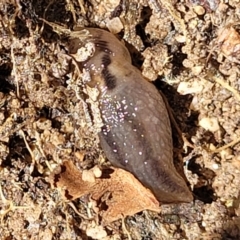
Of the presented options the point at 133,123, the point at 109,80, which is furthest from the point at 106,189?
the point at 109,80

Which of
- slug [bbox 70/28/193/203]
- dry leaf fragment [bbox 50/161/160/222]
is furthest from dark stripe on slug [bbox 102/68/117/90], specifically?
dry leaf fragment [bbox 50/161/160/222]

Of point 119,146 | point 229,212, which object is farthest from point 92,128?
point 229,212

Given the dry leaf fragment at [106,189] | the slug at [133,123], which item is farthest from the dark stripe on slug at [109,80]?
the dry leaf fragment at [106,189]

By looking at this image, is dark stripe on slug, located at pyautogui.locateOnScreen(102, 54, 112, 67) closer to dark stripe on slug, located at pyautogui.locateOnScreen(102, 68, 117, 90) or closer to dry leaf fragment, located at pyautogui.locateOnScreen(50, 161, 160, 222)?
dark stripe on slug, located at pyautogui.locateOnScreen(102, 68, 117, 90)

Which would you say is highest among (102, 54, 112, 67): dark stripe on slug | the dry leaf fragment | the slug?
(102, 54, 112, 67): dark stripe on slug

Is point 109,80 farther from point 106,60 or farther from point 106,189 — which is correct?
point 106,189

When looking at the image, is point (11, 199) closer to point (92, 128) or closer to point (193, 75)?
point (92, 128)
